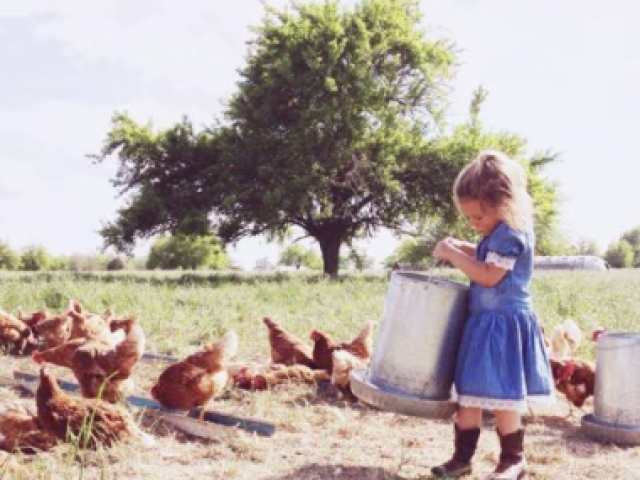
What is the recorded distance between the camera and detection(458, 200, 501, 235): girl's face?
321 centimetres

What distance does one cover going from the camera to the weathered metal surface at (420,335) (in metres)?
3.18

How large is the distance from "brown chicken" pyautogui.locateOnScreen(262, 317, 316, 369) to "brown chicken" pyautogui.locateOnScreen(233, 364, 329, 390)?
0.19 m

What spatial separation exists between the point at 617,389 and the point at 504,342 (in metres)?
1.22

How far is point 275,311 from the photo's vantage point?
8211mm

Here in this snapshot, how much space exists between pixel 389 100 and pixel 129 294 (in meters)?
15.0

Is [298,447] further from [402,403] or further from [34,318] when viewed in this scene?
[34,318]

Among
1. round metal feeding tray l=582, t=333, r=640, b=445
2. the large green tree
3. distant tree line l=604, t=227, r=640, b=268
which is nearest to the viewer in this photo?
round metal feeding tray l=582, t=333, r=640, b=445

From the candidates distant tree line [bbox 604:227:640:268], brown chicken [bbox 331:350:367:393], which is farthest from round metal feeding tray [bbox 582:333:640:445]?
distant tree line [bbox 604:227:640:268]

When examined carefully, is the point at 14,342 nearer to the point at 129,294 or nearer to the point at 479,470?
the point at 129,294

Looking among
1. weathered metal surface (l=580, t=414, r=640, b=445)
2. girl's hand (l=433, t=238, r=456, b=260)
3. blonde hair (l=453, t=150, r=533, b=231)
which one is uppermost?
blonde hair (l=453, t=150, r=533, b=231)

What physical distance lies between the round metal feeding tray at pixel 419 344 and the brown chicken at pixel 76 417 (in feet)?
3.46

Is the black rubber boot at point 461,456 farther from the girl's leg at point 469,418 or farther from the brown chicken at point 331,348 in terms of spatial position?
the brown chicken at point 331,348

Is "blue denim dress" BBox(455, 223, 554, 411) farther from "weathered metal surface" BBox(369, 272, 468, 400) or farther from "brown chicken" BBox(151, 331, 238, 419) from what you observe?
"brown chicken" BBox(151, 331, 238, 419)

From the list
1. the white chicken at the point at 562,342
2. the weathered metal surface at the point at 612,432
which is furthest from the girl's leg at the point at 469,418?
the white chicken at the point at 562,342
